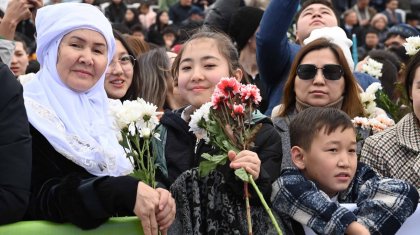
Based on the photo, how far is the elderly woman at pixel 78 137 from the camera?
418 cm

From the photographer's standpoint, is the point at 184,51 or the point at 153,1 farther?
the point at 153,1

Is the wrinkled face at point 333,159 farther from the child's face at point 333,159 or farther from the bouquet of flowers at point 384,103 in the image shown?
the bouquet of flowers at point 384,103

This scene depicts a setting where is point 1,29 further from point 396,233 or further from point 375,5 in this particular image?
point 375,5

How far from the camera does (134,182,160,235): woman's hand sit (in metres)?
4.14

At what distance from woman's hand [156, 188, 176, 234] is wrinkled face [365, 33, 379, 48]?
14368mm

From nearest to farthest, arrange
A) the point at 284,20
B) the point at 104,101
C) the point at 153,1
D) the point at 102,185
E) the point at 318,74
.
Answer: the point at 102,185, the point at 104,101, the point at 318,74, the point at 284,20, the point at 153,1

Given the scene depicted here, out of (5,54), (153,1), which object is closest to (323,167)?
(5,54)

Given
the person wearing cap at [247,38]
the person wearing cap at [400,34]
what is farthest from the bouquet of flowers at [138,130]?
the person wearing cap at [400,34]

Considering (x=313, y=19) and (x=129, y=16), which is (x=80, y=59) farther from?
(x=129, y=16)

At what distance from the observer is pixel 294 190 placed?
4484 mm

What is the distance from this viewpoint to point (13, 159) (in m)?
4.11

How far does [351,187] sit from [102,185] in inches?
49.2

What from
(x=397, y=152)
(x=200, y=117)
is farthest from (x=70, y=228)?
(x=397, y=152)

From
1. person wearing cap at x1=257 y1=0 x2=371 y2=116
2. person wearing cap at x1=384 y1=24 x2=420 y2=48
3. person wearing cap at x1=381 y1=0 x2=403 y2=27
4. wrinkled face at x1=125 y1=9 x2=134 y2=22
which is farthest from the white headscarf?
person wearing cap at x1=381 y1=0 x2=403 y2=27
